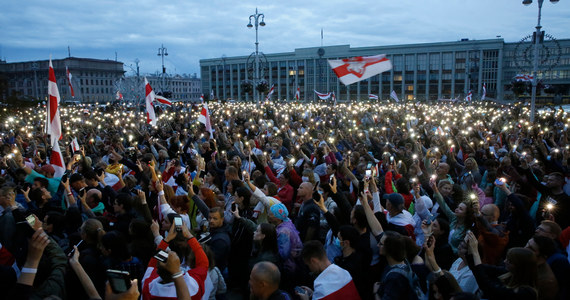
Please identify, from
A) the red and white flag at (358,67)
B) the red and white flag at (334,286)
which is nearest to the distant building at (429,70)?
the red and white flag at (358,67)

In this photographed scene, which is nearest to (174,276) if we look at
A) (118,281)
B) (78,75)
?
(118,281)

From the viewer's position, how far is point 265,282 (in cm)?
306

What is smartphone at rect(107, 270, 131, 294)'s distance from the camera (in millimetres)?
2596

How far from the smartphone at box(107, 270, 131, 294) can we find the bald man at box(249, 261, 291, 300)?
3.02ft

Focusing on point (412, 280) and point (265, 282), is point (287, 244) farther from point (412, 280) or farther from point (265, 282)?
point (412, 280)

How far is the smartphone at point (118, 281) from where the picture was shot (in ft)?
8.52

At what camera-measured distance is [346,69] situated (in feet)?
47.4

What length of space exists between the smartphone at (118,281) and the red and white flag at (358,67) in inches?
483

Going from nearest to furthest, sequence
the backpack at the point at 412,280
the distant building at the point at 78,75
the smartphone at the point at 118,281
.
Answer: the smartphone at the point at 118,281
the backpack at the point at 412,280
the distant building at the point at 78,75

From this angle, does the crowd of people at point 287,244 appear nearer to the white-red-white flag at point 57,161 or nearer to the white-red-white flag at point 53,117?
the white-red-white flag at point 57,161

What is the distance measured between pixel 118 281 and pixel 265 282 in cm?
104

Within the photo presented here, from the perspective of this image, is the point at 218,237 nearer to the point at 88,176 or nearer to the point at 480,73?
the point at 88,176

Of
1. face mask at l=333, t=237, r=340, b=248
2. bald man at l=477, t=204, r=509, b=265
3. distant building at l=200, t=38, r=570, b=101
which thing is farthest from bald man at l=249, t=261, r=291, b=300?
distant building at l=200, t=38, r=570, b=101

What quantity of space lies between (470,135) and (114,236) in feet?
37.4
